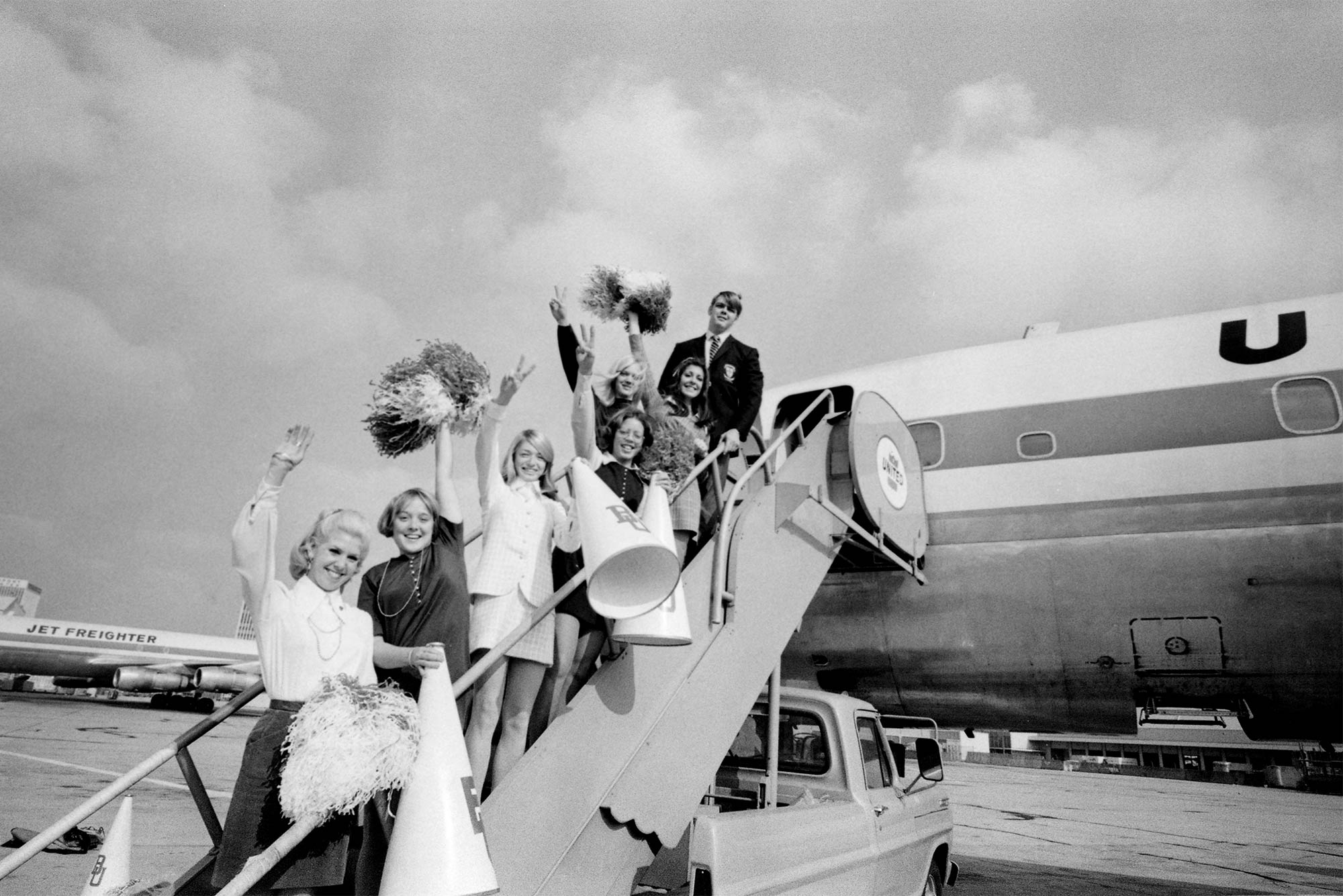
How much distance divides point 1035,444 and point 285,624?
5.18m

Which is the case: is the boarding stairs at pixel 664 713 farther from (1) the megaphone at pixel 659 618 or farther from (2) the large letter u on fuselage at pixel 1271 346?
(2) the large letter u on fuselage at pixel 1271 346

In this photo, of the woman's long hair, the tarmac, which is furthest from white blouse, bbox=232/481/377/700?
the woman's long hair

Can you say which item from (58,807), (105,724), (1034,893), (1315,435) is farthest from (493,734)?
(105,724)

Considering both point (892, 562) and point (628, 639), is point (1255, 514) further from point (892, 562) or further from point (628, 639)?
point (628, 639)

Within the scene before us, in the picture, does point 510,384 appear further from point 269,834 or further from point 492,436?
point 269,834

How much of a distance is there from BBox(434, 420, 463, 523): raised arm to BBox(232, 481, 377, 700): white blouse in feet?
1.93

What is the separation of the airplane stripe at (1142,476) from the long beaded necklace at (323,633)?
4479 millimetres

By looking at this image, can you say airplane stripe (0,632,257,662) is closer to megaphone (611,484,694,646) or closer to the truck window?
the truck window

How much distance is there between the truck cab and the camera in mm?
2875

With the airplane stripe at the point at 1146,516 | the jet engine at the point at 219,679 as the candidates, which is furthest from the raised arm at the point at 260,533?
the jet engine at the point at 219,679

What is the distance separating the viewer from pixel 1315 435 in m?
5.43

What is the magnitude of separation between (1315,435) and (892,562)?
9.13 feet

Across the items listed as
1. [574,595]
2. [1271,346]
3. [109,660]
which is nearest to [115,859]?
[574,595]

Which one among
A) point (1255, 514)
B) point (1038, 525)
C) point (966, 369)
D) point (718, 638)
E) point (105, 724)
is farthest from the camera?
point (105, 724)
